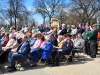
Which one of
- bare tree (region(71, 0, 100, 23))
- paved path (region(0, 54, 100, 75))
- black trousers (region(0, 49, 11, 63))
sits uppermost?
bare tree (region(71, 0, 100, 23))

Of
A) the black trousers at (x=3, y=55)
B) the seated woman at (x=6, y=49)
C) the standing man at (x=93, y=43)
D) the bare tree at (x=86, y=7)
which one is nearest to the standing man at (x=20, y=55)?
the seated woman at (x=6, y=49)

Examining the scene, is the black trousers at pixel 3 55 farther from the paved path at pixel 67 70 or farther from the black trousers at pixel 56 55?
the black trousers at pixel 56 55

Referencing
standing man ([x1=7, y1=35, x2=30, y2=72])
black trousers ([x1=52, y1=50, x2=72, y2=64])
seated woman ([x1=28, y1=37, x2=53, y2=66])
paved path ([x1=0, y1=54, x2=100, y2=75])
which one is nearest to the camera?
paved path ([x1=0, y1=54, x2=100, y2=75])

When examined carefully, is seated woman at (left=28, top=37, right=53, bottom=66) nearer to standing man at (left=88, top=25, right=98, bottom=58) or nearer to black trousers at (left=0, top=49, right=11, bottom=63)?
black trousers at (left=0, top=49, right=11, bottom=63)

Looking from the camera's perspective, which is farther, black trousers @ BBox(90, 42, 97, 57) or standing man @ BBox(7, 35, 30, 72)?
black trousers @ BBox(90, 42, 97, 57)

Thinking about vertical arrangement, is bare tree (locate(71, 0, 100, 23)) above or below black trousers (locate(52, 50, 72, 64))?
above

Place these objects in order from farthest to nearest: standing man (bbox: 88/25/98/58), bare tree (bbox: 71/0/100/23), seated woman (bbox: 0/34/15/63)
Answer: bare tree (bbox: 71/0/100/23)
standing man (bbox: 88/25/98/58)
seated woman (bbox: 0/34/15/63)

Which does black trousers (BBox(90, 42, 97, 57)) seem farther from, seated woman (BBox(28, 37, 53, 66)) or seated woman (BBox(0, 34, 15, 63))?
seated woman (BBox(0, 34, 15, 63))

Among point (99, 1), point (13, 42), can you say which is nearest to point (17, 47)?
point (13, 42)

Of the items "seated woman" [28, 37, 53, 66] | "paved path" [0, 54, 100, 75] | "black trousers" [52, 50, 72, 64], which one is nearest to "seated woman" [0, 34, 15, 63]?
"paved path" [0, 54, 100, 75]

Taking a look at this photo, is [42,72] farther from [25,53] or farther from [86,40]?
[86,40]

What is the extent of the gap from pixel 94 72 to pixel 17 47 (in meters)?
3.48

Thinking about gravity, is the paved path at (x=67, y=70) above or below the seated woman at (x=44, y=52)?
below

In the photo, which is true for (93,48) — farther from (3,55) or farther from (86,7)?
(86,7)
